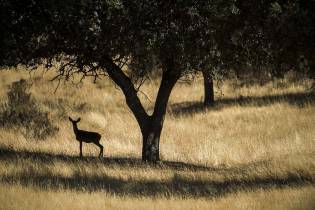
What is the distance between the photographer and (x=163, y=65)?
1592 centimetres

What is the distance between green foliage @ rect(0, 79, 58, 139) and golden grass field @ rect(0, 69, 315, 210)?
57 centimetres

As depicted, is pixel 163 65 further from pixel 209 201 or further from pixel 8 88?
pixel 8 88

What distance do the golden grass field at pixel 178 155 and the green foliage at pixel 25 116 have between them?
57 cm

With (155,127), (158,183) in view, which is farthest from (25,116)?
(158,183)

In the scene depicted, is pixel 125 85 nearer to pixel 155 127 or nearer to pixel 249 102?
pixel 155 127

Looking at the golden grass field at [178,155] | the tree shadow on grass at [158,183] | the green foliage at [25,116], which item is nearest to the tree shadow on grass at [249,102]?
the golden grass field at [178,155]

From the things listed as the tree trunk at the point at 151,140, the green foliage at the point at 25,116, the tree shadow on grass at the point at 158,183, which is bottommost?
the tree shadow on grass at the point at 158,183

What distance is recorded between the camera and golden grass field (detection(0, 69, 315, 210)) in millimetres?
11000

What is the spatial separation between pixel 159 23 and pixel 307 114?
12518mm

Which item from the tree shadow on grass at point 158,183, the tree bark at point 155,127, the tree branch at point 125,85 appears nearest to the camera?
the tree shadow on grass at point 158,183

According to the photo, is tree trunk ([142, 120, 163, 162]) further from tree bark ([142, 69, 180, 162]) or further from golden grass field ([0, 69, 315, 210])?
golden grass field ([0, 69, 315, 210])

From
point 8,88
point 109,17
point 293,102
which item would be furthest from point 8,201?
point 8,88

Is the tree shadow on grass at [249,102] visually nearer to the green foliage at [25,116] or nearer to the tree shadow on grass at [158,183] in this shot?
the green foliage at [25,116]

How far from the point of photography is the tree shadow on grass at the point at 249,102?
91.6 ft
